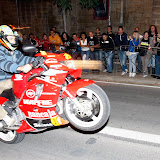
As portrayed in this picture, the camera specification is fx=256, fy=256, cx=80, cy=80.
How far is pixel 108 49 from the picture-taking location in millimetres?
11484

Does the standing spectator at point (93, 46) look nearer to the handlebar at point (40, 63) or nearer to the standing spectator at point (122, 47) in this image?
the standing spectator at point (122, 47)

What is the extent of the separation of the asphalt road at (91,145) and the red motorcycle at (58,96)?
2.16ft

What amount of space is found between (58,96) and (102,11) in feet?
53.0

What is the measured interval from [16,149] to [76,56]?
8.29 m

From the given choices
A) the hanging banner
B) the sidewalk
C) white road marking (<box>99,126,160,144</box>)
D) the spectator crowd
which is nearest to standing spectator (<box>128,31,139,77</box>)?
the spectator crowd

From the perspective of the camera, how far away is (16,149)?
4551 millimetres

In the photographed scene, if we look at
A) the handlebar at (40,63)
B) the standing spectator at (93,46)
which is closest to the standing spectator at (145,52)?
the standing spectator at (93,46)

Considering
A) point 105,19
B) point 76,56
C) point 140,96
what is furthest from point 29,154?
point 105,19

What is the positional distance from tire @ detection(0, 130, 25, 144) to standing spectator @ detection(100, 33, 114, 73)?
7.39 metres

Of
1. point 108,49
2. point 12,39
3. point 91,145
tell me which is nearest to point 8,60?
point 12,39

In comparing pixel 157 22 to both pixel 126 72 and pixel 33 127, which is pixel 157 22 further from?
pixel 33 127

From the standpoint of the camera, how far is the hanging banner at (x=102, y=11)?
728 inches

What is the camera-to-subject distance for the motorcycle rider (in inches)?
149

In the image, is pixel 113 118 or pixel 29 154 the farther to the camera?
pixel 113 118
